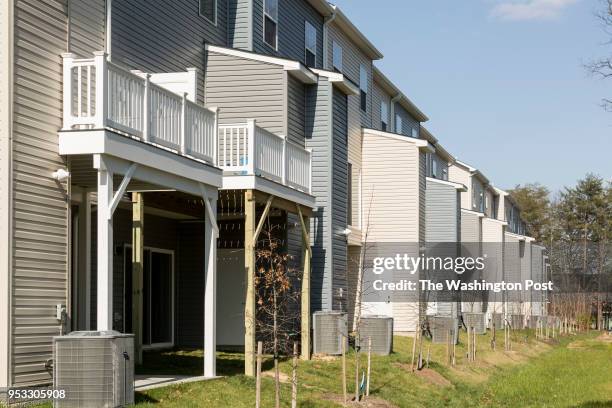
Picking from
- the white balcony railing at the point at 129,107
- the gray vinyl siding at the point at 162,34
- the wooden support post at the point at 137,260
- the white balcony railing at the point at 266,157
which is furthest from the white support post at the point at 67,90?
the white balcony railing at the point at 266,157

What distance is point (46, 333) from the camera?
13773 millimetres

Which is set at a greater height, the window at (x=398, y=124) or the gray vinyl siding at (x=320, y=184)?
the window at (x=398, y=124)

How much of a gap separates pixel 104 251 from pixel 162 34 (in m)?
8.19

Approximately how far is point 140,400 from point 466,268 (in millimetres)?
32609

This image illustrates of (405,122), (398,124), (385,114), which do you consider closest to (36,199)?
(385,114)

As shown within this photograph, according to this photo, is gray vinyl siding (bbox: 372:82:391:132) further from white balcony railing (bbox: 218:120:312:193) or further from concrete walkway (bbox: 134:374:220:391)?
concrete walkway (bbox: 134:374:220:391)

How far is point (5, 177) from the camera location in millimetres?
13086

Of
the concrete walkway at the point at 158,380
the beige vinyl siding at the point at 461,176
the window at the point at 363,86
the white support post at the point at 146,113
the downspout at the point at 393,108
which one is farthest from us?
the beige vinyl siding at the point at 461,176

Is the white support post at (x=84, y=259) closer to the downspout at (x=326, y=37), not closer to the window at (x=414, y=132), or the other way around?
the downspout at (x=326, y=37)

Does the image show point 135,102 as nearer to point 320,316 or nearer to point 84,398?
point 84,398

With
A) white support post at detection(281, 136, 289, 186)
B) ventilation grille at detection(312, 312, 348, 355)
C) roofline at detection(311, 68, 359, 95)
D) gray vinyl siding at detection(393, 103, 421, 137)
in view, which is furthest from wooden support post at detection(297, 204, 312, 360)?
gray vinyl siding at detection(393, 103, 421, 137)

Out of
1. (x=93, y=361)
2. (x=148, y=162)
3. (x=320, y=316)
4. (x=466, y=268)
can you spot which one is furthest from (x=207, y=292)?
(x=466, y=268)

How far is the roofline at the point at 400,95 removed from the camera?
37156mm

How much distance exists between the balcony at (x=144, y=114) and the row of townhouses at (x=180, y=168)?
0.03 metres
